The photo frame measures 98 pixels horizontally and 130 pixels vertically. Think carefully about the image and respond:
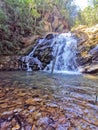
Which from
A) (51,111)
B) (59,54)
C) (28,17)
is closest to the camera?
(51,111)

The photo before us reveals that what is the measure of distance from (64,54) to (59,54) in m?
0.42

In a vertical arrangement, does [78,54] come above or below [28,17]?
below

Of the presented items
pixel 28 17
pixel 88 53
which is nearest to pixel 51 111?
pixel 88 53

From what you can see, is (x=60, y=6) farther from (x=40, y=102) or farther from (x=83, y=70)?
(x=40, y=102)

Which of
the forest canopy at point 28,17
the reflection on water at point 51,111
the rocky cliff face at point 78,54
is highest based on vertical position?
the forest canopy at point 28,17

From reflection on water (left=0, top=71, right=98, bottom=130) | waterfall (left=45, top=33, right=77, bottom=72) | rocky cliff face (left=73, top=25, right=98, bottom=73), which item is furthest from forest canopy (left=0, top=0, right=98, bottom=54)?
reflection on water (left=0, top=71, right=98, bottom=130)

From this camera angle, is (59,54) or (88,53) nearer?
(88,53)

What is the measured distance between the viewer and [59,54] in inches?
556

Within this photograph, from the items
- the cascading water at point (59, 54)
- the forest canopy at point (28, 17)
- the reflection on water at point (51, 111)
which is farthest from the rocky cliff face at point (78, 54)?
the reflection on water at point (51, 111)

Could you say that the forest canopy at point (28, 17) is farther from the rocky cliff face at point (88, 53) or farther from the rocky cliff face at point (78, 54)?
the rocky cliff face at point (88, 53)

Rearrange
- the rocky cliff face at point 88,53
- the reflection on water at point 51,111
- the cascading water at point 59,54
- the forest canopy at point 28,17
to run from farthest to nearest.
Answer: the forest canopy at point 28,17 < the cascading water at point 59,54 < the rocky cliff face at point 88,53 < the reflection on water at point 51,111

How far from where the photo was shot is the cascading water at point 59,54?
12.9 metres

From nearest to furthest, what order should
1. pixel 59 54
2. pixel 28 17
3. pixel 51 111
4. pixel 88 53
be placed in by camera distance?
pixel 51 111
pixel 88 53
pixel 59 54
pixel 28 17

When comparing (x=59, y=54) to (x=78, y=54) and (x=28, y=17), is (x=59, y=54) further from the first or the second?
(x=28, y=17)
